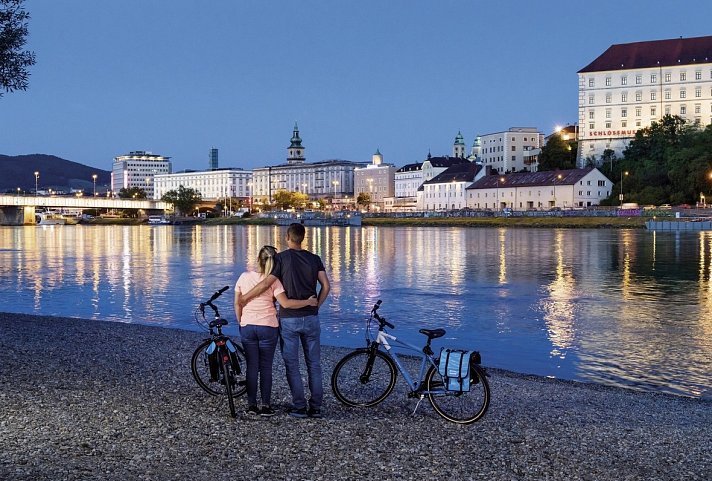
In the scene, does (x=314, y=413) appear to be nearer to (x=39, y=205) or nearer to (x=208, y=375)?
(x=208, y=375)

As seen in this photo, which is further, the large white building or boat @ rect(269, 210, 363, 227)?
boat @ rect(269, 210, 363, 227)

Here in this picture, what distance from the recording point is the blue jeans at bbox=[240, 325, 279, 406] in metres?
9.70

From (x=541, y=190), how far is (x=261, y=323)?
146m

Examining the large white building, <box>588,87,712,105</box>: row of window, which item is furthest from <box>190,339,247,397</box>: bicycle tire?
<box>588,87,712,105</box>: row of window

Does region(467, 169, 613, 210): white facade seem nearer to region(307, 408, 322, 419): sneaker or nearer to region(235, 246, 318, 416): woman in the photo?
region(307, 408, 322, 419): sneaker

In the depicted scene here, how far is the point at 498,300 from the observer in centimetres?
3048

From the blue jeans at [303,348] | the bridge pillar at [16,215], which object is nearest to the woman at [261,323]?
the blue jeans at [303,348]

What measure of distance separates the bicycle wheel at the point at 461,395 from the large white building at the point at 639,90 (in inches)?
5897

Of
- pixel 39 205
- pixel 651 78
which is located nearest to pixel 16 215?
pixel 39 205

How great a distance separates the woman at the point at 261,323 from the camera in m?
9.53

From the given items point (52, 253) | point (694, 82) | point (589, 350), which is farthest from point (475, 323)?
point (694, 82)

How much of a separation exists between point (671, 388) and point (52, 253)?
195 feet

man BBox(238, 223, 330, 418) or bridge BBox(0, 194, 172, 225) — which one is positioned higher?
bridge BBox(0, 194, 172, 225)

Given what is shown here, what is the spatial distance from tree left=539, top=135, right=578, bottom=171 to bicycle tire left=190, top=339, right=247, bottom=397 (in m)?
155
